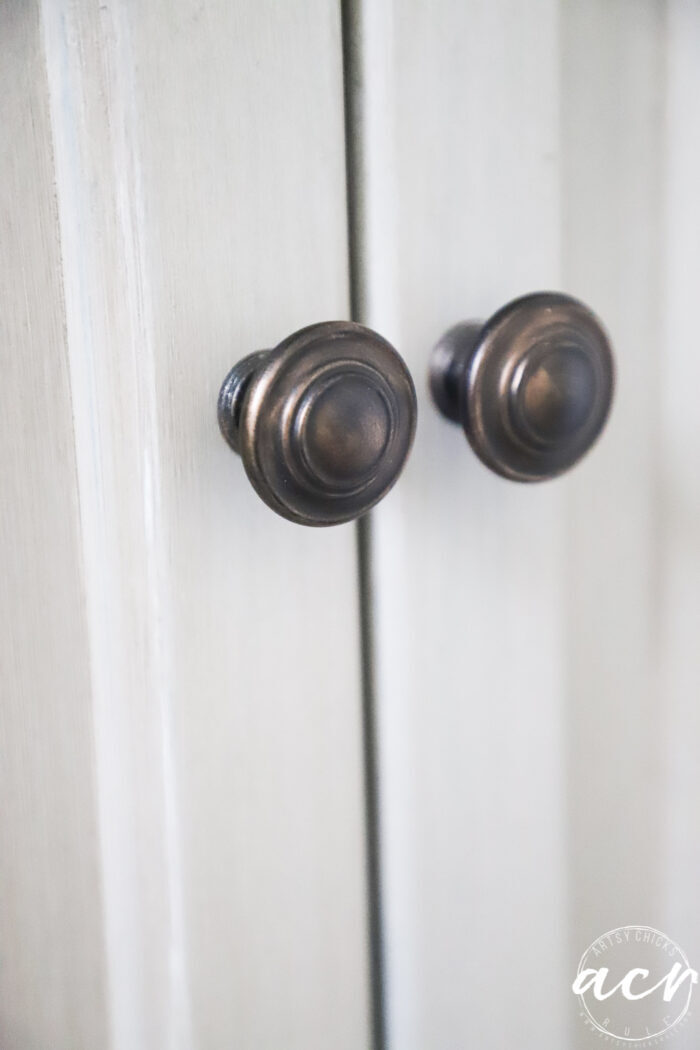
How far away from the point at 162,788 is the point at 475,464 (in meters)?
0.15

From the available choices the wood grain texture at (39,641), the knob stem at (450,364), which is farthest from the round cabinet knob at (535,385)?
the wood grain texture at (39,641)

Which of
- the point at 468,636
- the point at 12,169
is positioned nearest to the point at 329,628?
the point at 468,636

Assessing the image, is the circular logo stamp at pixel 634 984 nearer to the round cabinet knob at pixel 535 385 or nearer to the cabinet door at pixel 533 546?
the cabinet door at pixel 533 546

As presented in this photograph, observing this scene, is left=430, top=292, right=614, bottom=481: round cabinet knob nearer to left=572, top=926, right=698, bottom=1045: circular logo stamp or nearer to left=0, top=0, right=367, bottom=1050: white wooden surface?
left=0, top=0, right=367, bottom=1050: white wooden surface

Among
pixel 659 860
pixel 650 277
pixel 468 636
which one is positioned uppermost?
pixel 650 277

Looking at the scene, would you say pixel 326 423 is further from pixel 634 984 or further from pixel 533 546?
pixel 634 984

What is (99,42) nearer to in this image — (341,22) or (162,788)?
(341,22)

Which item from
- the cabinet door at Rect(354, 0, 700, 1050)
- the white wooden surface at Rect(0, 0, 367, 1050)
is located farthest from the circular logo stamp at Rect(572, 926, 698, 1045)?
the white wooden surface at Rect(0, 0, 367, 1050)

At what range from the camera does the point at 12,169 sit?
9.7 inches

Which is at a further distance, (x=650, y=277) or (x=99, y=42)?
(x=650, y=277)

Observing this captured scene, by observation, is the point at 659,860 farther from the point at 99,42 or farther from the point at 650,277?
the point at 99,42

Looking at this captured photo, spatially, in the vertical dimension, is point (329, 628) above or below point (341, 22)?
below

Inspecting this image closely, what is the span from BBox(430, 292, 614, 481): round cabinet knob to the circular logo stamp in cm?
21

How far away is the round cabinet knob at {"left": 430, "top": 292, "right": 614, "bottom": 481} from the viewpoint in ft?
0.84
